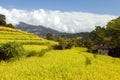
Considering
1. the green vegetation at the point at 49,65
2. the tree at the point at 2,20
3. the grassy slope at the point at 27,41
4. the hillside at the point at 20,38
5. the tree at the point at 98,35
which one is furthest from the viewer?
the tree at the point at 98,35

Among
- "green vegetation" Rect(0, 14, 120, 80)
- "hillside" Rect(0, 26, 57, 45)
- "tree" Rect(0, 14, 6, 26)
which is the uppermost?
"tree" Rect(0, 14, 6, 26)

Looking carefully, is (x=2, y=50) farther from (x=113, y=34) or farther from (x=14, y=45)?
(x=113, y=34)

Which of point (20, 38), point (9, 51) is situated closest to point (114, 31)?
point (20, 38)

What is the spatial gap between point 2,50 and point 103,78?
1540cm

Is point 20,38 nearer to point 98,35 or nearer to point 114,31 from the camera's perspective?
point 114,31

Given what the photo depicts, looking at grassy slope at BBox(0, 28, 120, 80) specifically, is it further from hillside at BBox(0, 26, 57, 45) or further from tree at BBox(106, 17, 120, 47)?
tree at BBox(106, 17, 120, 47)

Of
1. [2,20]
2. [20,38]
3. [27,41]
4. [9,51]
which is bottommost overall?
[9,51]

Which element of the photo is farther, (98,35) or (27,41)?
(98,35)

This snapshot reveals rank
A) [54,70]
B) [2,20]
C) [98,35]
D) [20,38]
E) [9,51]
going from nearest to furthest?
[54,70]
[9,51]
[20,38]
[2,20]
[98,35]

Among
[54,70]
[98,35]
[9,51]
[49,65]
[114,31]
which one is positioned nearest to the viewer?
[54,70]

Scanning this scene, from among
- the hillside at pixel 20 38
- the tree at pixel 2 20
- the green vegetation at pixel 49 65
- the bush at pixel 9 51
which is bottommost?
the green vegetation at pixel 49 65

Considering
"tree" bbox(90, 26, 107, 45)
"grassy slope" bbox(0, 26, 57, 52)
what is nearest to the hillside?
"grassy slope" bbox(0, 26, 57, 52)

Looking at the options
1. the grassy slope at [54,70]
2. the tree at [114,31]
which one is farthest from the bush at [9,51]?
the tree at [114,31]

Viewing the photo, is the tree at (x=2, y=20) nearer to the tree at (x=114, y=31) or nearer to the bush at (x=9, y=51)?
the tree at (x=114, y=31)
